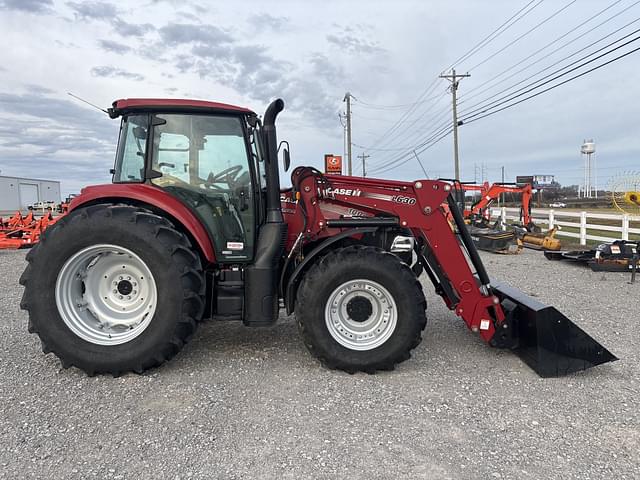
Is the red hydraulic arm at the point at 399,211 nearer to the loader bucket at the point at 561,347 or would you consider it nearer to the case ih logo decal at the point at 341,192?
the case ih logo decal at the point at 341,192

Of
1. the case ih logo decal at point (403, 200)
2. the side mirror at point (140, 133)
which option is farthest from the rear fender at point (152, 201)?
the case ih logo decal at point (403, 200)

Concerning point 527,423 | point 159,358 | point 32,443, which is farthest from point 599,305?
point 32,443

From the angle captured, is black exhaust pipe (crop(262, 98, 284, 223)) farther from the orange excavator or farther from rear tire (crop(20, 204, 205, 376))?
the orange excavator

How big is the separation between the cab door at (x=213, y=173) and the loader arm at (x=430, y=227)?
1.68 feet

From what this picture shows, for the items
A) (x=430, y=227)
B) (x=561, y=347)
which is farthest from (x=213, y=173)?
(x=561, y=347)

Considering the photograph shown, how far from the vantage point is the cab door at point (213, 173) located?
367 cm

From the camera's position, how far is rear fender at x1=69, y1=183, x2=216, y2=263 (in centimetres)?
351

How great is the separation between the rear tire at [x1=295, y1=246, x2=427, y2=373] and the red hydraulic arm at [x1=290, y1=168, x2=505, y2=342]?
0.47 meters

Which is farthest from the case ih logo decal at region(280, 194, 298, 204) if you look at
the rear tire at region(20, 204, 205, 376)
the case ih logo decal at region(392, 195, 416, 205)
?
the rear tire at region(20, 204, 205, 376)

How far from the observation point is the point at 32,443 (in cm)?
257

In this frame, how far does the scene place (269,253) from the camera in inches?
145

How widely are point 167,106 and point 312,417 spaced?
273 centimetres

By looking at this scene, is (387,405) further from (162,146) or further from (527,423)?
(162,146)

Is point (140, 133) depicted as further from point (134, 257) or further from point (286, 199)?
point (286, 199)
